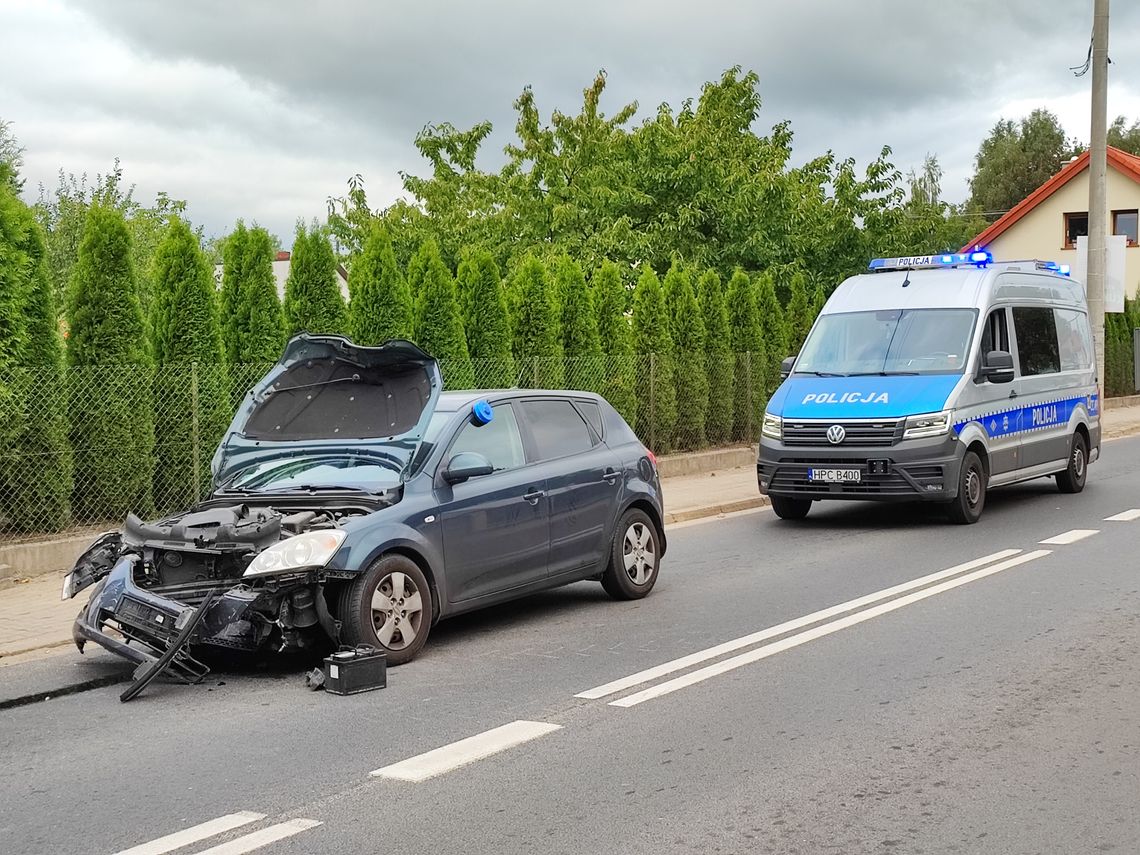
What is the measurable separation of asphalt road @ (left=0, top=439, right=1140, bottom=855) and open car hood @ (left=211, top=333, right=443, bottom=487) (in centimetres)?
138

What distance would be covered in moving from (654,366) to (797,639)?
11.7 metres

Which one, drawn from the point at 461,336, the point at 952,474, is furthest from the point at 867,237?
the point at 952,474

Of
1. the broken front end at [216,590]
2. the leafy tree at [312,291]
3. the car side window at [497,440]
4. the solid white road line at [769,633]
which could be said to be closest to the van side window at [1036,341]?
the solid white road line at [769,633]

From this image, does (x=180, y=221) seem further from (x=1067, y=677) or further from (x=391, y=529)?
(x=1067, y=677)

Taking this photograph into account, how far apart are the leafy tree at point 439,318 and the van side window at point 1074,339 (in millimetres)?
7018

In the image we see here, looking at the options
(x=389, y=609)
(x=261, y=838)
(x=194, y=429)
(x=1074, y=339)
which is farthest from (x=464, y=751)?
(x=1074, y=339)

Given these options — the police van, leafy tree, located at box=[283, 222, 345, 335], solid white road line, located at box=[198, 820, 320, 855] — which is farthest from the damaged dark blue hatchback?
leafy tree, located at box=[283, 222, 345, 335]

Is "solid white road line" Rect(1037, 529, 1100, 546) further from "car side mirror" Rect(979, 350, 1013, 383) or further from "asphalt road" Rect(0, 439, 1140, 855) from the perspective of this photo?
"asphalt road" Rect(0, 439, 1140, 855)

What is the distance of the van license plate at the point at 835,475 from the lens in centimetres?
1307

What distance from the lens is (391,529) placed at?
299 inches

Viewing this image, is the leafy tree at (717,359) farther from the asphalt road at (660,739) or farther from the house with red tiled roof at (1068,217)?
the house with red tiled roof at (1068,217)

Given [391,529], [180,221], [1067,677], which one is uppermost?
[180,221]

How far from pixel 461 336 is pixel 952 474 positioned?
6.53 meters

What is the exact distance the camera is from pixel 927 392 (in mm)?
13180
